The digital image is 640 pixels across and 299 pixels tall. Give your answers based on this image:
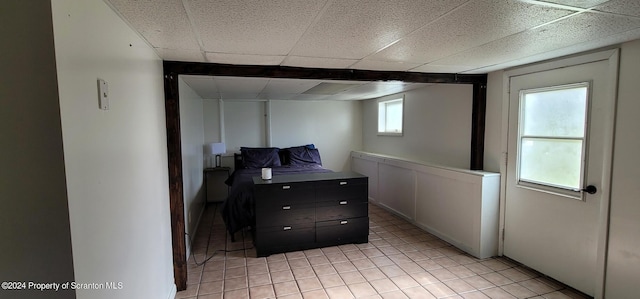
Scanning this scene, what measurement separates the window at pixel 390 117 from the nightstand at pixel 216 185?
2982mm

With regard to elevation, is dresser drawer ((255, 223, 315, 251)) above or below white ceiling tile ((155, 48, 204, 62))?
below

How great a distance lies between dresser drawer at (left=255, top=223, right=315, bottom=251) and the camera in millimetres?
3248

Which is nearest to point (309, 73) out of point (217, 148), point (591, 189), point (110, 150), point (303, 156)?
point (110, 150)

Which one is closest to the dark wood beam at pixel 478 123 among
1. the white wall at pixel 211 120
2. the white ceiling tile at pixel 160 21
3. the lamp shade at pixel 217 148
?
the white ceiling tile at pixel 160 21

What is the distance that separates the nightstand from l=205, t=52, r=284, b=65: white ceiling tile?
312 centimetres

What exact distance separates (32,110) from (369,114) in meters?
5.45

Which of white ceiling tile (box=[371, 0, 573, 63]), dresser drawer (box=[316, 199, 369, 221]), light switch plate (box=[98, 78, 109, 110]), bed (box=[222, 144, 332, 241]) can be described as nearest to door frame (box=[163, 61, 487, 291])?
white ceiling tile (box=[371, 0, 573, 63])

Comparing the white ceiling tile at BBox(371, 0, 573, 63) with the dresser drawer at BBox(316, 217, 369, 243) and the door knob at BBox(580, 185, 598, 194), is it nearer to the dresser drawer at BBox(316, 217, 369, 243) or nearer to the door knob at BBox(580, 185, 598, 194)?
the door knob at BBox(580, 185, 598, 194)

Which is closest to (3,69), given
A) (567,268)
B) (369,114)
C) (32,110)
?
(32,110)

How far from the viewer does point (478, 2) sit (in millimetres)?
1364

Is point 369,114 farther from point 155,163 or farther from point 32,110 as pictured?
point 32,110

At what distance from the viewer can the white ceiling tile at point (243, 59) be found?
7.67 ft

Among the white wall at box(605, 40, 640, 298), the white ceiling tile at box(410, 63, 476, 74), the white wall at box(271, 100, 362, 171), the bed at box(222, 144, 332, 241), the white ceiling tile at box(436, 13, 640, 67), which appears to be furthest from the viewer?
the white wall at box(271, 100, 362, 171)

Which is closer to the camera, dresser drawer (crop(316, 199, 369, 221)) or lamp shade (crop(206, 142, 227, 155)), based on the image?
dresser drawer (crop(316, 199, 369, 221))
